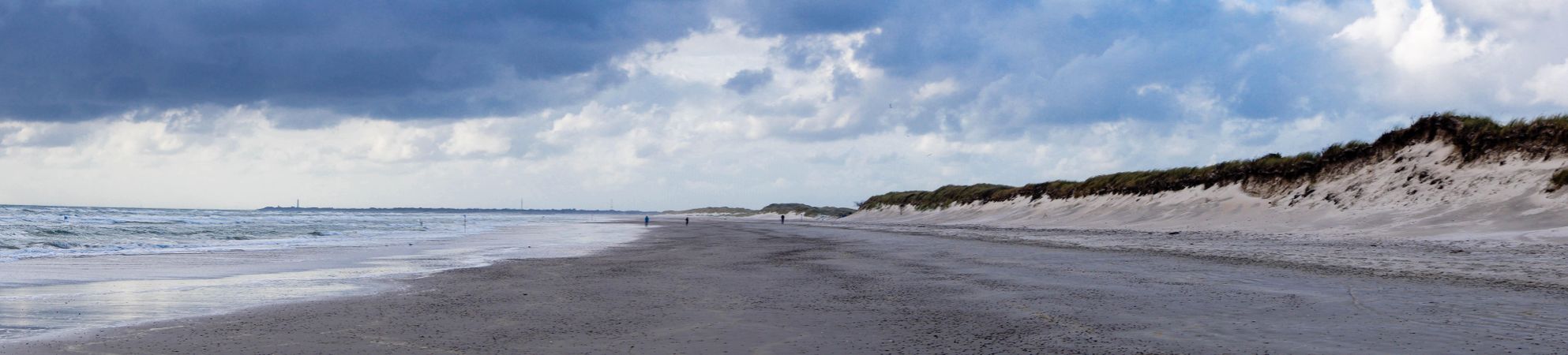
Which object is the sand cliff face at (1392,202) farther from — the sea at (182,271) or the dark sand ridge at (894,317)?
the sea at (182,271)

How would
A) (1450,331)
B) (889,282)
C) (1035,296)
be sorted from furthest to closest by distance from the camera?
1. (889,282)
2. (1035,296)
3. (1450,331)

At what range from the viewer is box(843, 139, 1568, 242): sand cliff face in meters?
19.0

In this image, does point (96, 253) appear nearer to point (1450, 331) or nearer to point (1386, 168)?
point (1450, 331)

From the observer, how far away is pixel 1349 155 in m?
29.1

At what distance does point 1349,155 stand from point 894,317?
27.0 m

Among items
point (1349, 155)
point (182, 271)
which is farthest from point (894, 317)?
point (1349, 155)

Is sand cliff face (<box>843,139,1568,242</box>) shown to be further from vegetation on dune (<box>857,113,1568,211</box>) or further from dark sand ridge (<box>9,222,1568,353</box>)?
dark sand ridge (<box>9,222,1568,353</box>)

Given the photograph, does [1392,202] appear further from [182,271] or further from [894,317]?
[182,271]

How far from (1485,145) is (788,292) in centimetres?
2255

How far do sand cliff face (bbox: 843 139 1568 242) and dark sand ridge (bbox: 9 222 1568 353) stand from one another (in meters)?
9.33

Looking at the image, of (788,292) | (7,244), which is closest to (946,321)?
(788,292)

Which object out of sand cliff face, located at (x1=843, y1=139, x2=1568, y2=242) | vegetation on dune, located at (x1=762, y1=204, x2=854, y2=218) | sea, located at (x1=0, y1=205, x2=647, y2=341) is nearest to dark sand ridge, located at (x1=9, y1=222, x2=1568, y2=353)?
sea, located at (x1=0, y1=205, x2=647, y2=341)

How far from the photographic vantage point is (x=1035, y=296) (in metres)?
9.62

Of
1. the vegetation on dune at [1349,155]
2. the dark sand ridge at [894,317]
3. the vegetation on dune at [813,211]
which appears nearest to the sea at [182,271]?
the dark sand ridge at [894,317]
